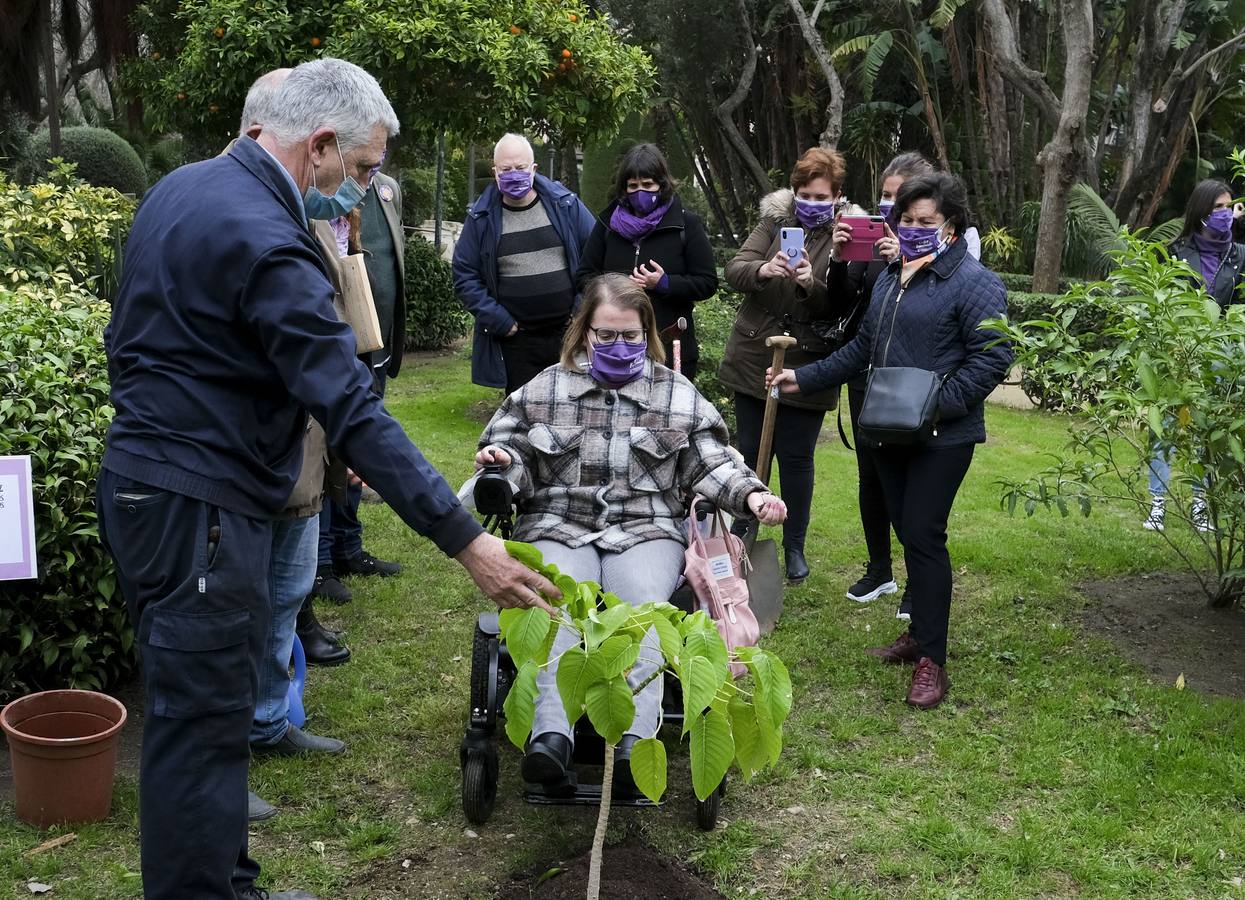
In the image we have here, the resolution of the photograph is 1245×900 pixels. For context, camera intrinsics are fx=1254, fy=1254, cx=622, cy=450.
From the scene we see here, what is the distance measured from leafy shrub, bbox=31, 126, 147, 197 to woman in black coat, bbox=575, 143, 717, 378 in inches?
590

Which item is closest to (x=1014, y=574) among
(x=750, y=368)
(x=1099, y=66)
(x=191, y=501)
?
(x=750, y=368)

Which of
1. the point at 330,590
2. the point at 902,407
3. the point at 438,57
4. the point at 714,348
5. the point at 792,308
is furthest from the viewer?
the point at 714,348

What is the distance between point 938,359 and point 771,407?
98cm

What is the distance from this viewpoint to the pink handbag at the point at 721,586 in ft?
13.4

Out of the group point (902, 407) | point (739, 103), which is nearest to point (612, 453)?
point (902, 407)

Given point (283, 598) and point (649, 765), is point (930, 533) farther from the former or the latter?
point (283, 598)

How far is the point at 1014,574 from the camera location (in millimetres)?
6543

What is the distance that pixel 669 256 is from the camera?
20.6 ft

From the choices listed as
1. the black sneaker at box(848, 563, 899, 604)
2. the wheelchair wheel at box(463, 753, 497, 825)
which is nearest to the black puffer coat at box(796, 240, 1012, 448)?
the black sneaker at box(848, 563, 899, 604)

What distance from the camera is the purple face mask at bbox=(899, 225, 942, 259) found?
15.9 feet

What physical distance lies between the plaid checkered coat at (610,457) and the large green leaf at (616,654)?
4.93 feet

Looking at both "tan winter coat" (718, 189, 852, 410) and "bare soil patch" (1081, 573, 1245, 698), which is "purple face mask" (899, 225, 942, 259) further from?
"bare soil patch" (1081, 573, 1245, 698)

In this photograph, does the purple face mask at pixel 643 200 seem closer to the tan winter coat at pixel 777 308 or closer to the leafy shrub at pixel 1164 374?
the tan winter coat at pixel 777 308

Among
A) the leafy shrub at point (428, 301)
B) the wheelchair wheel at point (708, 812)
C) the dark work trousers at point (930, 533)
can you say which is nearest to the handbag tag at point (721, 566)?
the wheelchair wheel at point (708, 812)
